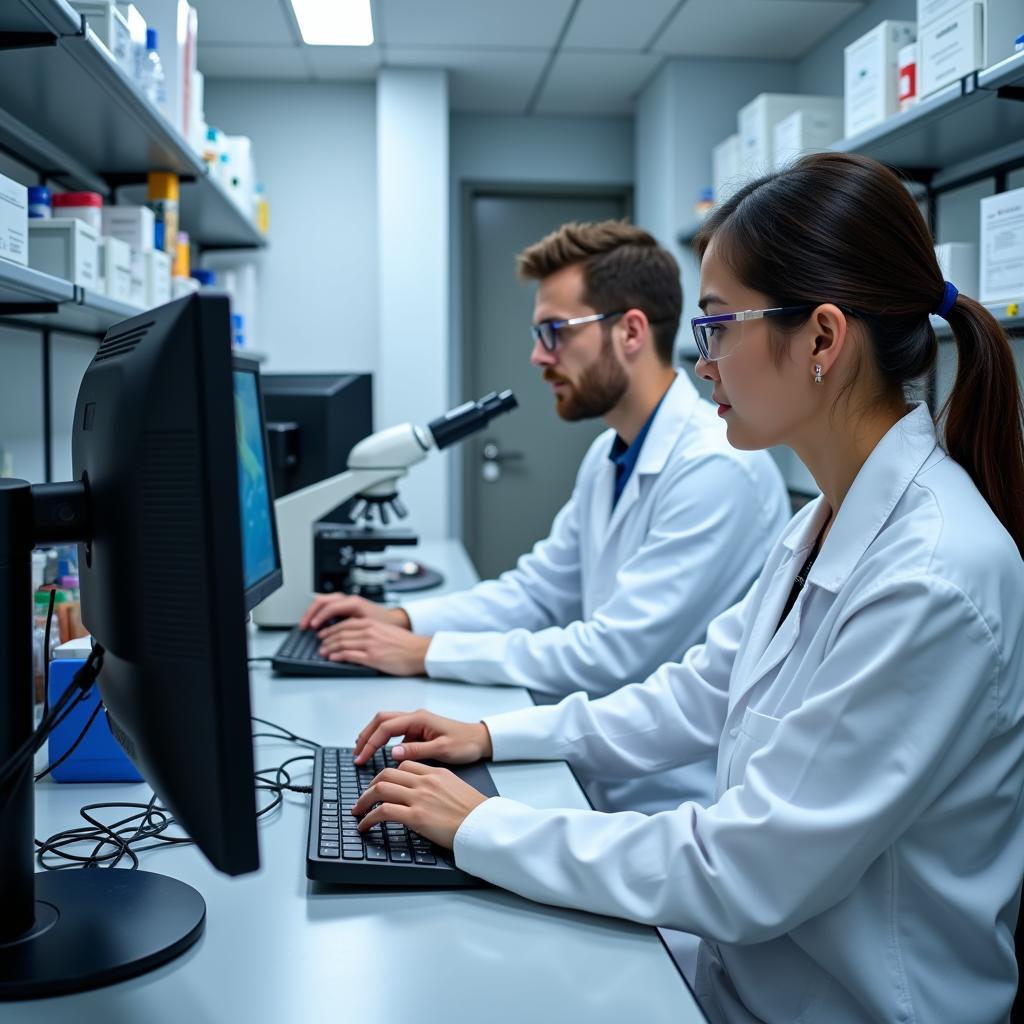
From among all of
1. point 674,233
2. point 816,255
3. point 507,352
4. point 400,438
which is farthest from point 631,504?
point 507,352

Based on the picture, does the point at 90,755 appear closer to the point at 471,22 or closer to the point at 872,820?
the point at 872,820

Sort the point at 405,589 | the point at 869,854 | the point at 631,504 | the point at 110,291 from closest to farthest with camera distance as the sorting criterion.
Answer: the point at 869,854 → the point at 110,291 → the point at 631,504 → the point at 405,589

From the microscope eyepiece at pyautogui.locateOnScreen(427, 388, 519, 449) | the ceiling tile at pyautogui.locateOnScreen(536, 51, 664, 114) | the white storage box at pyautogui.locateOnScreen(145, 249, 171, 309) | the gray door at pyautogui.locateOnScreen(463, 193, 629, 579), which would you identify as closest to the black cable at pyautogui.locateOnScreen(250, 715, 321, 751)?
the microscope eyepiece at pyautogui.locateOnScreen(427, 388, 519, 449)

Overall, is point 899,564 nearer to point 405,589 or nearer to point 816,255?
point 816,255

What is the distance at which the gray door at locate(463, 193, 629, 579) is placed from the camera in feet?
14.0

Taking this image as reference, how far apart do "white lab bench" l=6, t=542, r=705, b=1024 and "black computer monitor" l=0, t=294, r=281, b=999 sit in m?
0.03

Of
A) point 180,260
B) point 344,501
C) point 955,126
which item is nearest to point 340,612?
point 344,501

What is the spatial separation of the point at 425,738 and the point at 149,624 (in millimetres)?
542

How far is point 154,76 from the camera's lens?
1707mm

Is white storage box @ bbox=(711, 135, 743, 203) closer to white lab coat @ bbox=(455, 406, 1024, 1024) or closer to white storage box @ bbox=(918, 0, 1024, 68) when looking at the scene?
white storage box @ bbox=(918, 0, 1024, 68)

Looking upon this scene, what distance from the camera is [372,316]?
12.6 ft

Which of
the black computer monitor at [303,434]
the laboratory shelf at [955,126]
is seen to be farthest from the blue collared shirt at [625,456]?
the black computer monitor at [303,434]

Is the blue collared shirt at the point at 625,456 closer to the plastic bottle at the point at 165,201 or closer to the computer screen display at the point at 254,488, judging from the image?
the computer screen display at the point at 254,488

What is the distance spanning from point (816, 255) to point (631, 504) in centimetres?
87
